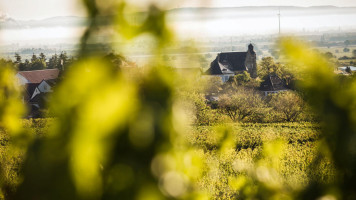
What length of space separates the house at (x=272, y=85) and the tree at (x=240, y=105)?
348 centimetres

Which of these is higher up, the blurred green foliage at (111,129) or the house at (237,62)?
the blurred green foliage at (111,129)

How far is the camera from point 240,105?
2681 cm

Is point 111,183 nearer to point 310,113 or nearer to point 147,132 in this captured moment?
point 147,132

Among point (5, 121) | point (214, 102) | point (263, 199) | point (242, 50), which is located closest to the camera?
point (5, 121)

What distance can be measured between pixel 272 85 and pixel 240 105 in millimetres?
6477

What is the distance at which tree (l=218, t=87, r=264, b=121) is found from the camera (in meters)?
26.8

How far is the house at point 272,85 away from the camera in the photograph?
31.5m

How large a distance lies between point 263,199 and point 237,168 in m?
0.28

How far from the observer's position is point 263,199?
3.77 feet

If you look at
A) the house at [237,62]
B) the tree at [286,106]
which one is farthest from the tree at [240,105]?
the house at [237,62]

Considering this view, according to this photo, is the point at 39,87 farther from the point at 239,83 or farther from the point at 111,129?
the point at 239,83

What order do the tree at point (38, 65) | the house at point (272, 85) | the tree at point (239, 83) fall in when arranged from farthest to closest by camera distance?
the house at point (272, 85) < the tree at point (239, 83) < the tree at point (38, 65)

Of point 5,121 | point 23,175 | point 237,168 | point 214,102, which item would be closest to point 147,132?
point 23,175

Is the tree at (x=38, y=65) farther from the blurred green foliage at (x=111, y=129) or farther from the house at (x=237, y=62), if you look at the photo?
the house at (x=237, y=62)
